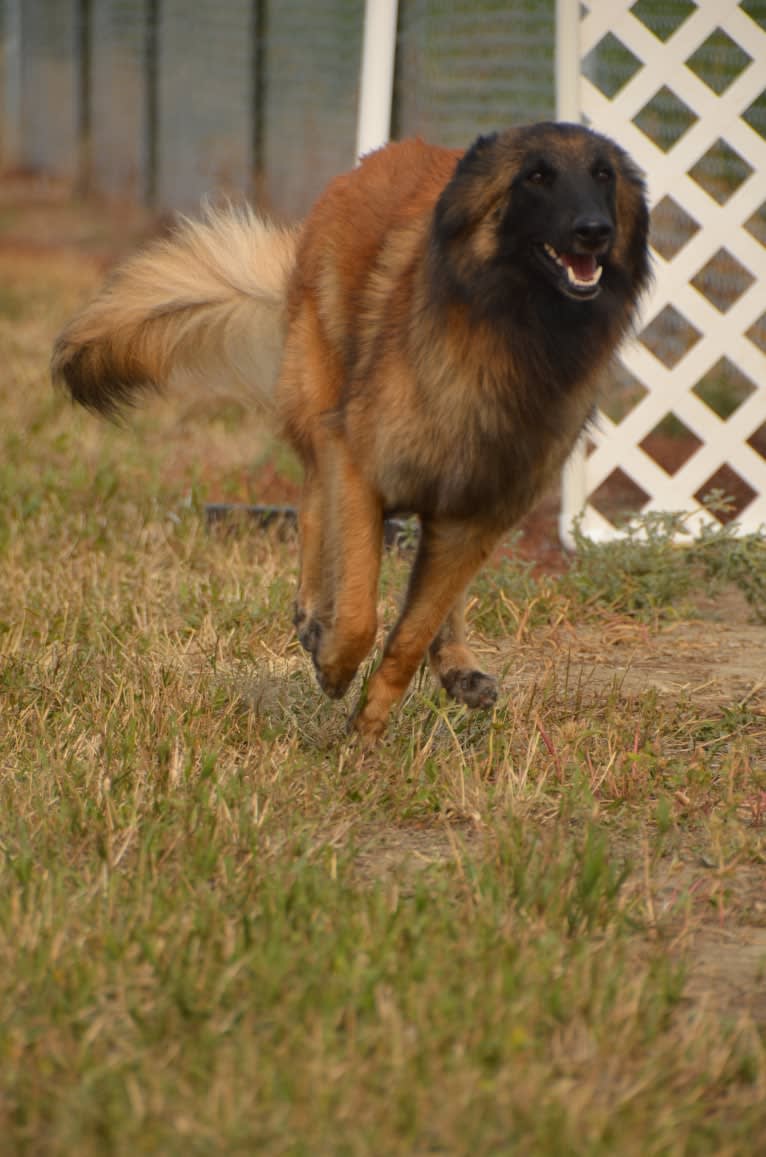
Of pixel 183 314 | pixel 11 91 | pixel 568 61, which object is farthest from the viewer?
pixel 11 91

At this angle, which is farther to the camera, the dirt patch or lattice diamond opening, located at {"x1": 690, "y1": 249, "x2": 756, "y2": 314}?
lattice diamond opening, located at {"x1": 690, "y1": 249, "x2": 756, "y2": 314}

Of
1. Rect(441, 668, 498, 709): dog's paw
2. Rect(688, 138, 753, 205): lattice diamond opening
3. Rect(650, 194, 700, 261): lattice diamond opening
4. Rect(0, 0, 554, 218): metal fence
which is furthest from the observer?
Rect(0, 0, 554, 218): metal fence

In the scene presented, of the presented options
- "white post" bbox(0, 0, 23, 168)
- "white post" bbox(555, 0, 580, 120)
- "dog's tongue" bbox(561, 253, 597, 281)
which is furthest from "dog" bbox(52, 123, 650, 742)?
"white post" bbox(0, 0, 23, 168)

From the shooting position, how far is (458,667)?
13.5ft

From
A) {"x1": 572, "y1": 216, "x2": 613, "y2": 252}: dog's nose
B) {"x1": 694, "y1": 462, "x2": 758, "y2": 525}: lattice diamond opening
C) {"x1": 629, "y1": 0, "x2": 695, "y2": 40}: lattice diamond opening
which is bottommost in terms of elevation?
{"x1": 694, "y1": 462, "x2": 758, "y2": 525}: lattice diamond opening

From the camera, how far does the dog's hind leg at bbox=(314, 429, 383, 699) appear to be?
3750 millimetres

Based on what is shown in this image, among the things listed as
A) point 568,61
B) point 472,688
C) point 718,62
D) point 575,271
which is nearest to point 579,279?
point 575,271

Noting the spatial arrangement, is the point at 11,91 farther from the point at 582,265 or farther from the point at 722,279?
the point at 582,265

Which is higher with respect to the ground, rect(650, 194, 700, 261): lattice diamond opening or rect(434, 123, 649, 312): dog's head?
rect(434, 123, 649, 312): dog's head

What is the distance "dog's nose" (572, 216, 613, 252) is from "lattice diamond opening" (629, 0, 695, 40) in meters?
4.02

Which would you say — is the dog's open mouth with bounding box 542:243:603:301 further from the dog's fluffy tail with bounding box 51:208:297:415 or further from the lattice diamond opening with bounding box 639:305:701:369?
the lattice diamond opening with bounding box 639:305:701:369

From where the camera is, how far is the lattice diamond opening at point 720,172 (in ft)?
23.5

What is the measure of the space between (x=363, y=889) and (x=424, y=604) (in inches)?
37.7

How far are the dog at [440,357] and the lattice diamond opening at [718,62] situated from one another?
329 cm
